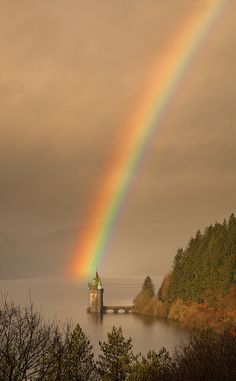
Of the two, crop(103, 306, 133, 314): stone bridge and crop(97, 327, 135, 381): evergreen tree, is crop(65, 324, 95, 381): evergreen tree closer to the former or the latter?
crop(97, 327, 135, 381): evergreen tree

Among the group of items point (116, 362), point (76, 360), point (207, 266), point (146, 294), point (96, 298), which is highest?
point (207, 266)

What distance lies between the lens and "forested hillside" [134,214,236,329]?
315 ft

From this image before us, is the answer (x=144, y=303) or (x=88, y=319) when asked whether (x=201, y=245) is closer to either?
(x=144, y=303)

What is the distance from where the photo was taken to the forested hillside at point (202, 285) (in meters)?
96.1

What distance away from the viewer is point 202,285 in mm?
106000

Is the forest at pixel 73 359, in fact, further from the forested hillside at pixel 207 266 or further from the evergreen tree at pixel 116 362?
the forested hillside at pixel 207 266

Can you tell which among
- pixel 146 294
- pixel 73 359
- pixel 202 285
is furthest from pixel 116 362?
pixel 146 294

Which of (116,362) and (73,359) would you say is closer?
(73,359)

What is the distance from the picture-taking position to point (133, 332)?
95250 millimetres

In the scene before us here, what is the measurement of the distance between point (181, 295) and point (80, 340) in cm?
7551

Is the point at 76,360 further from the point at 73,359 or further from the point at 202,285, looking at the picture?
the point at 202,285

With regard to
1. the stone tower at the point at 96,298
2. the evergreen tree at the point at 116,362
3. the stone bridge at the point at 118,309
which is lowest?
the evergreen tree at the point at 116,362

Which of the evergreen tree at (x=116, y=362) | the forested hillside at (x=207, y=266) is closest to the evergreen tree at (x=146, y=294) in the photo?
the forested hillside at (x=207, y=266)

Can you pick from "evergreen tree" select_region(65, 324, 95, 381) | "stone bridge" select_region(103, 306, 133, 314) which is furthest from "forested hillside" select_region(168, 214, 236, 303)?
"evergreen tree" select_region(65, 324, 95, 381)
